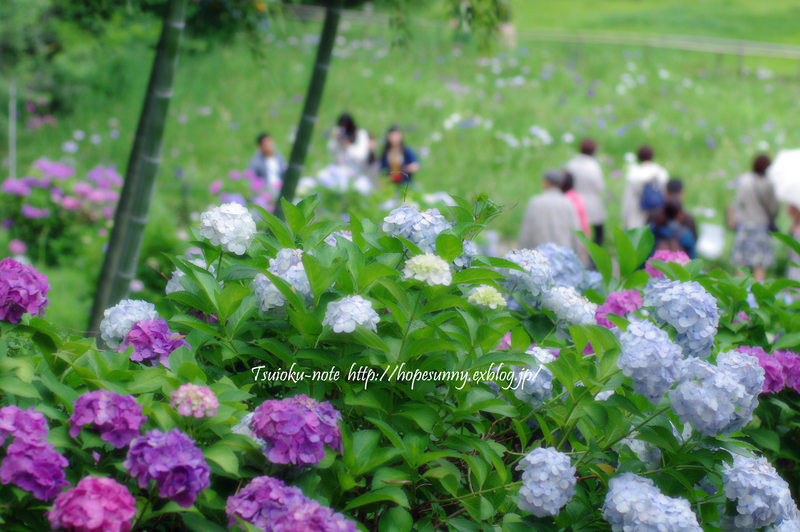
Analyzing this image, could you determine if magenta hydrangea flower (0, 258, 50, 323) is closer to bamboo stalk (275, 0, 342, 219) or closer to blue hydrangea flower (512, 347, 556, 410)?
blue hydrangea flower (512, 347, 556, 410)

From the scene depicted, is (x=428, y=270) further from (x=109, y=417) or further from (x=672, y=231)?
(x=672, y=231)

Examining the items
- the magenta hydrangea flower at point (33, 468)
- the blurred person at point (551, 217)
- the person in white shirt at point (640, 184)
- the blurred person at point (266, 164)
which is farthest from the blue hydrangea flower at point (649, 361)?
the person in white shirt at point (640, 184)

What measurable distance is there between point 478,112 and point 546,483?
29.6ft

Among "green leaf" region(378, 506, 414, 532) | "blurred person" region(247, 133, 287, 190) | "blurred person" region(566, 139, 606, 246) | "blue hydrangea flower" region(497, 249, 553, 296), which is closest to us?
"green leaf" region(378, 506, 414, 532)

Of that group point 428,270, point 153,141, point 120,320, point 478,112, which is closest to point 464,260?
point 428,270

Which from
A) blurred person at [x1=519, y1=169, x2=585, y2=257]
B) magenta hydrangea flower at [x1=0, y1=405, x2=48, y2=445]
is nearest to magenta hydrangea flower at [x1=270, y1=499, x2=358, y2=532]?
magenta hydrangea flower at [x1=0, y1=405, x2=48, y2=445]

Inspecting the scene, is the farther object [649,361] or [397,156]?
[397,156]

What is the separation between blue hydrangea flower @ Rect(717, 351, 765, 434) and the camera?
1131mm

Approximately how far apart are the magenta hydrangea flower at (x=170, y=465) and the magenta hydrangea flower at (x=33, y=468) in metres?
0.11

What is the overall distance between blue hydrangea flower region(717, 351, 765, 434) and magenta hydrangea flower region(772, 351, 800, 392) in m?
0.39

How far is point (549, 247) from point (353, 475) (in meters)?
0.92

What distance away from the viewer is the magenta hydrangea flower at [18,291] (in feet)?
3.63

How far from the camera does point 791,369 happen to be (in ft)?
4.86

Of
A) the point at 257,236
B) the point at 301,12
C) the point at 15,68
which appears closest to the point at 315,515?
the point at 257,236
